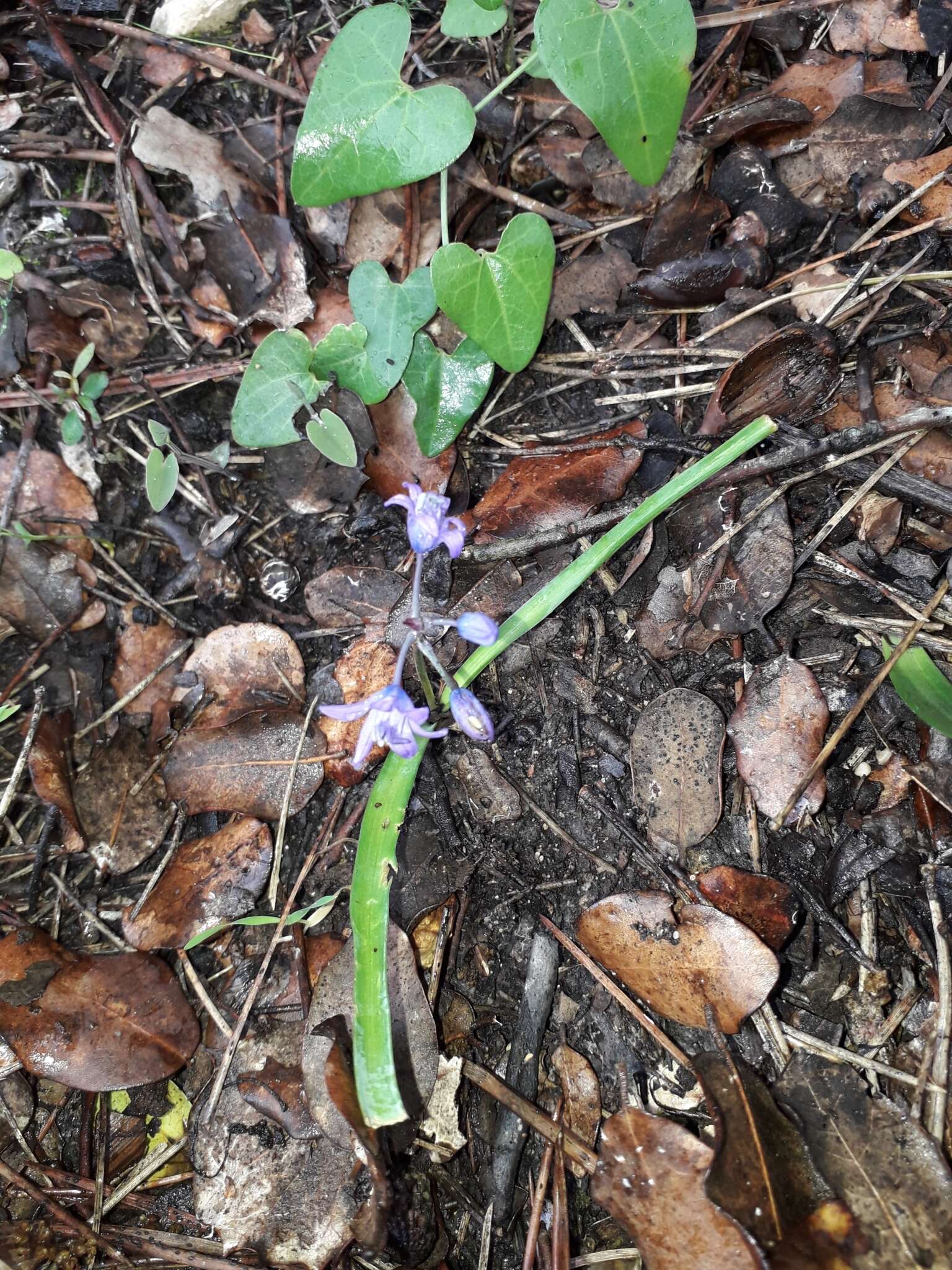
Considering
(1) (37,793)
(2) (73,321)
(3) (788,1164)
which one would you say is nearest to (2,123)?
(2) (73,321)

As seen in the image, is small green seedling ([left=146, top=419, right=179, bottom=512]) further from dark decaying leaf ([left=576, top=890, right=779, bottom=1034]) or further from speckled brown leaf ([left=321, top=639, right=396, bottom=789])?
dark decaying leaf ([left=576, top=890, right=779, bottom=1034])

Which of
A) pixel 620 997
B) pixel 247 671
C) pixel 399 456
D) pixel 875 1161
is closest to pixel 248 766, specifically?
pixel 247 671

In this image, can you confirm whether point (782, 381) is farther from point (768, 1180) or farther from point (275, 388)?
point (768, 1180)

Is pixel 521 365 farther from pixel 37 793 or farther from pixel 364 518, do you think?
pixel 37 793

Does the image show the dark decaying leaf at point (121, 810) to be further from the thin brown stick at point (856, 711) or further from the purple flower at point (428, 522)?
the thin brown stick at point (856, 711)

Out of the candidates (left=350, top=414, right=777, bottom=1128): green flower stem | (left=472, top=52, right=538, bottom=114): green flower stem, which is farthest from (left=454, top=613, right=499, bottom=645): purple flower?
(left=472, top=52, right=538, bottom=114): green flower stem

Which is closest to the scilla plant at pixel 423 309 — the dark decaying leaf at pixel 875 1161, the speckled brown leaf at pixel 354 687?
the speckled brown leaf at pixel 354 687
